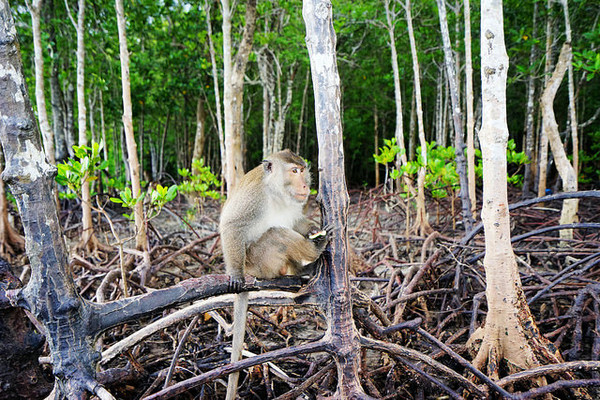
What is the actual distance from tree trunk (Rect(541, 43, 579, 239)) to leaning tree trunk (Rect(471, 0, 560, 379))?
3.10 m

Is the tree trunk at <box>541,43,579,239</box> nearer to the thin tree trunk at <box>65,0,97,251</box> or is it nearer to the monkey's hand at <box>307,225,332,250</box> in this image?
the monkey's hand at <box>307,225,332,250</box>

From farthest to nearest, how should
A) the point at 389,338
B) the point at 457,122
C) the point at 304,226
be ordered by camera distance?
the point at 457,122 < the point at 304,226 < the point at 389,338

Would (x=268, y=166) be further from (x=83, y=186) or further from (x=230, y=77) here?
(x=83, y=186)

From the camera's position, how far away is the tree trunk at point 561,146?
4.54m

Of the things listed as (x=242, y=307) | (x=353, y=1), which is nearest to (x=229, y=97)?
(x=242, y=307)

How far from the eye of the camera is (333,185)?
65.1 inches

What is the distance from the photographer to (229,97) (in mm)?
4820

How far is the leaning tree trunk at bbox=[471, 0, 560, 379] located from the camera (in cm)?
223

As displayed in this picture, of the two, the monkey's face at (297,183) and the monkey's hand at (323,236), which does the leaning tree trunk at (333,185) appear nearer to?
the monkey's hand at (323,236)

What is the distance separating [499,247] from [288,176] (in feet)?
4.74

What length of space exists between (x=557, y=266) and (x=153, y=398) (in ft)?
15.4

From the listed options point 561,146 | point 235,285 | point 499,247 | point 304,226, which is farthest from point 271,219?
point 561,146

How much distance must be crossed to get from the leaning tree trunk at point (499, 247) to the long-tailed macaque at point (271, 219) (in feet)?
3.80

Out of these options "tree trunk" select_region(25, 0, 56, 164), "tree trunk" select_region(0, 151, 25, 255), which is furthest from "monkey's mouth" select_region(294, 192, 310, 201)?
"tree trunk" select_region(0, 151, 25, 255)
